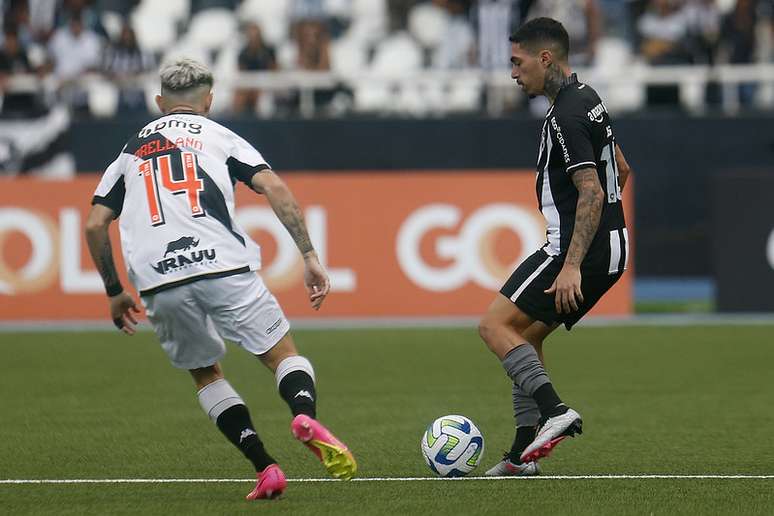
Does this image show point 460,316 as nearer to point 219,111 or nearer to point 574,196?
point 219,111

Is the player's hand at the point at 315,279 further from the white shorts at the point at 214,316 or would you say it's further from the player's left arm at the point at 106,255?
the player's left arm at the point at 106,255

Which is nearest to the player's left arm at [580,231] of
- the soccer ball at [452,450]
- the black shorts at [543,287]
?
the black shorts at [543,287]

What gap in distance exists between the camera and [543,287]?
762cm

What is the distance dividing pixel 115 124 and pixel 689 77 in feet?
23.5

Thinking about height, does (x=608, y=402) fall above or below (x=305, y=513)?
below

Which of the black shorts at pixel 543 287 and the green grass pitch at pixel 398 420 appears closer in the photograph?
the green grass pitch at pixel 398 420

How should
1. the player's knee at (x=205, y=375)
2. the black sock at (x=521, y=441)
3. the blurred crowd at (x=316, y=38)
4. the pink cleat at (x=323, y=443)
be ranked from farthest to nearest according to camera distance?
1. the blurred crowd at (x=316, y=38)
2. the black sock at (x=521, y=441)
3. the player's knee at (x=205, y=375)
4. the pink cleat at (x=323, y=443)

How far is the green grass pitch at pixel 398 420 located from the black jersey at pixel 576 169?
111 cm

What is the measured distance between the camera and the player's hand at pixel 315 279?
6.91m

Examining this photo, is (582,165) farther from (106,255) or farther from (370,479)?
(106,255)

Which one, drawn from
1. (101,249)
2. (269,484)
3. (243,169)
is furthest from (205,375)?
(243,169)

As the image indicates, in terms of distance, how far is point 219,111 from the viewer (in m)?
20.2

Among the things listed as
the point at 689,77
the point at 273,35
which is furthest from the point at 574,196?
the point at 273,35

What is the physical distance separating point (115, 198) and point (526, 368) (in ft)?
6.90
